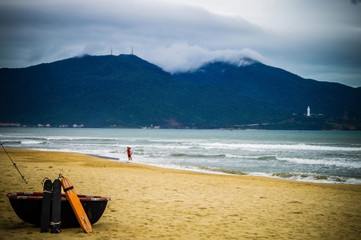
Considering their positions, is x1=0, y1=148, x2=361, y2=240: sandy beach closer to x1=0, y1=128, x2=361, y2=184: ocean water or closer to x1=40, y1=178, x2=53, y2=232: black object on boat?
x1=40, y1=178, x2=53, y2=232: black object on boat

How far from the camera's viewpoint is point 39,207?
6.71m

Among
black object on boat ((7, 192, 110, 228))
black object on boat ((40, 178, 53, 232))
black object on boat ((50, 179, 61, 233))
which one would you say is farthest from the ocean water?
black object on boat ((40, 178, 53, 232))

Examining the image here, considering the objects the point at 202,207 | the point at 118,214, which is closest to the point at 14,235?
the point at 118,214

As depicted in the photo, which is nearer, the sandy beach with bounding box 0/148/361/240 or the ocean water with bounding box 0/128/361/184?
the sandy beach with bounding box 0/148/361/240

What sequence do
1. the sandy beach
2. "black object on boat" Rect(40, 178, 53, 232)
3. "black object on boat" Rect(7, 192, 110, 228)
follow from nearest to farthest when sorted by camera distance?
"black object on boat" Rect(40, 178, 53, 232), "black object on boat" Rect(7, 192, 110, 228), the sandy beach

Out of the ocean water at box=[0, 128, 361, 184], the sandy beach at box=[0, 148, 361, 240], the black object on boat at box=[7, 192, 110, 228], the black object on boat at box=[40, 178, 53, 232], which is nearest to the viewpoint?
the black object on boat at box=[40, 178, 53, 232]

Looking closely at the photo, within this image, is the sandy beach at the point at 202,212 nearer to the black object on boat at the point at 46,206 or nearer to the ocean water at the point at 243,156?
the black object on boat at the point at 46,206

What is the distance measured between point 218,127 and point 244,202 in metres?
185

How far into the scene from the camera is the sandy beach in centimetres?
698

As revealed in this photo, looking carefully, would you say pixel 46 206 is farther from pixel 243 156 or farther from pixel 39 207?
pixel 243 156

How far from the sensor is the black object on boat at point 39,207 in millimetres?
6613

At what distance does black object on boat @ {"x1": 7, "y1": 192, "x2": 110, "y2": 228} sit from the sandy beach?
19 centimetres

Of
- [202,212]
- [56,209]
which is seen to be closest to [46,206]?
[56,209]

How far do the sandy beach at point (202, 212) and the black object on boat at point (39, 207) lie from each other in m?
0.19
